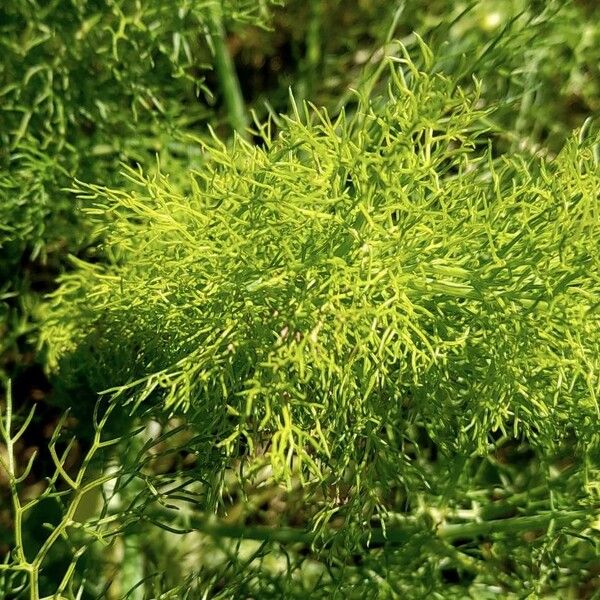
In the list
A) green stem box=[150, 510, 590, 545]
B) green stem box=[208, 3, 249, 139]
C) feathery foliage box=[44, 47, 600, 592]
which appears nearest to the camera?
feathery foliage box=[44, 47, 600, 592]

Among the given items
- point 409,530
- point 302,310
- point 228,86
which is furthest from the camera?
point 228,86

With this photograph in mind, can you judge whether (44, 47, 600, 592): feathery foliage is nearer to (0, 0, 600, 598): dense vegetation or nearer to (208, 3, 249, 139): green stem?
(0, 0, 600, 598): dense vegetation

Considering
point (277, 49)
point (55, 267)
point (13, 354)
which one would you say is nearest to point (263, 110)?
point (277, 49)

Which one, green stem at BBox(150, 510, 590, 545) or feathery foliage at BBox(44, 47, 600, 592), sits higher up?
feathery foliage at BBox(44, 47, 600, 592)

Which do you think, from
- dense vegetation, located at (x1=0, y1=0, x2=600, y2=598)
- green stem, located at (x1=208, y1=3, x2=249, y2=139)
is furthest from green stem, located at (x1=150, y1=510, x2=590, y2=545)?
green stem, located at (x1=208, y1=3, x2=249, y2=139)

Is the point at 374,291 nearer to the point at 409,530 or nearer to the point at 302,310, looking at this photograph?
the point at 302,310

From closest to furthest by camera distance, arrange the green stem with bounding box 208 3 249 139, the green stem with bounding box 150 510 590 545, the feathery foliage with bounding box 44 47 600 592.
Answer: the feathery foliage with bounding box 44 47 600 592, the green stem with bounding box 150 510 590 545, the green stem with bounding box 208 3 249 139

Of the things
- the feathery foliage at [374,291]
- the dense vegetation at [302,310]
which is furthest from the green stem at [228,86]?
the feathery foliage at [374,291]

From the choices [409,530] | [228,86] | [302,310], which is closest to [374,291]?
[302,310]

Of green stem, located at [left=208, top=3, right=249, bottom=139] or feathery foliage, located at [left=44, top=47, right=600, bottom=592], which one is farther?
green stem, located at [left=208, top=3, right=249, bottom=139]
